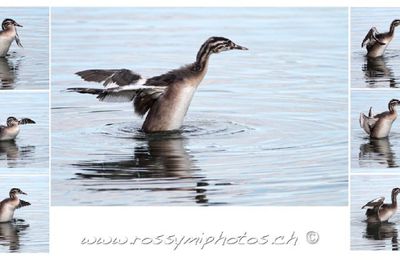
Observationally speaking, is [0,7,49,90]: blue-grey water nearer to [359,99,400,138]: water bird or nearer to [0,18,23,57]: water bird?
[0,18,23,57]: water bird

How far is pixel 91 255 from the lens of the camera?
129 ft

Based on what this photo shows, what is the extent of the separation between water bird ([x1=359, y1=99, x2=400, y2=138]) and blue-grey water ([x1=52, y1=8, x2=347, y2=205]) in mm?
171

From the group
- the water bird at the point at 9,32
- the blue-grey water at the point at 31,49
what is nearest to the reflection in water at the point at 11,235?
the blue-grey water at the point at 31,49

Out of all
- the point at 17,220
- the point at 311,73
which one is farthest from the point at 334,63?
the point at 17,220

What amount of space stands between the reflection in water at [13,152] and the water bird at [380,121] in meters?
2.56

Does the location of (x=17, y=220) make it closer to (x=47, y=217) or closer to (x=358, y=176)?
(x=47, y=217)

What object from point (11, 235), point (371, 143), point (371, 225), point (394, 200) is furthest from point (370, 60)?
point (11, 235)

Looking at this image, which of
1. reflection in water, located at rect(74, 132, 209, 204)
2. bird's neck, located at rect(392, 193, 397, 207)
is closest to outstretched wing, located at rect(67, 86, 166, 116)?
reflection in water, located at rect(74, 132, 209, 204)

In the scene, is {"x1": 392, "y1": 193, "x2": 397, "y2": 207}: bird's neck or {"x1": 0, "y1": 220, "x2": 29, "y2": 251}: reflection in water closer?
{"x1": 0, "y1": 220, "x2": 29, "y2": 251}: reflection in water

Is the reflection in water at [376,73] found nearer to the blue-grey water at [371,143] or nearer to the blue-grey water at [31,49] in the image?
the blue-grey water at [371,143]

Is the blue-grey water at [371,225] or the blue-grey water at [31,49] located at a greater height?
the blue-grey water at [31,49]

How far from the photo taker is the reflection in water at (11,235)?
129 ft

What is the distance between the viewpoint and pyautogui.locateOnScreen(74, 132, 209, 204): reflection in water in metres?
39.4
